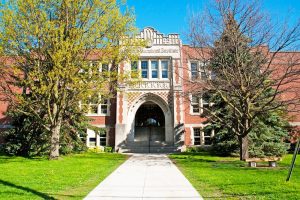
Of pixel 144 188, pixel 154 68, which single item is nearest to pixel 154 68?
pixel 154 68

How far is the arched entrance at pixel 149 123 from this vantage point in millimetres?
31984

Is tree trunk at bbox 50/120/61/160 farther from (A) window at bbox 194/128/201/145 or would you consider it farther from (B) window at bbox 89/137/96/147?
(A) window at bbox 194/128/201/145

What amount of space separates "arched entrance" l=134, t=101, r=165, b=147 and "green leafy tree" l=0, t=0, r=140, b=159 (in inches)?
634

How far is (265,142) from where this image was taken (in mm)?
20250

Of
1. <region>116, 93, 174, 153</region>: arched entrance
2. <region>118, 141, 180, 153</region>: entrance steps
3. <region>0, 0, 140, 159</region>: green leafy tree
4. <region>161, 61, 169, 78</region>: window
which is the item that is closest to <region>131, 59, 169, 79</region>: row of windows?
<region>161, 61, 169, 78</region>: window

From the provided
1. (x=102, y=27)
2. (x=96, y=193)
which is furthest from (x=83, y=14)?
(x=96, y=193)

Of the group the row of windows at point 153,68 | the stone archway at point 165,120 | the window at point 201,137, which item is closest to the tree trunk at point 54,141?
the stone archway at point 165,120

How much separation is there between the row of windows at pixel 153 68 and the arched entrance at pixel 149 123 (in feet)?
16.6

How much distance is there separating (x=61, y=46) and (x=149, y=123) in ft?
75.9

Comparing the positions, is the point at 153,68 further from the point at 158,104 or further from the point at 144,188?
the point at 144,188

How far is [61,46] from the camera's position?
14.7 metres

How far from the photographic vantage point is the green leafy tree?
1446cm

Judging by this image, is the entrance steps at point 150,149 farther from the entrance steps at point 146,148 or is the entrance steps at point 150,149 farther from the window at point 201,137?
the window at point 201,137

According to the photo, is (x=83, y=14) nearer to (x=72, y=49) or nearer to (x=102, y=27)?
(x=102, y=27)
